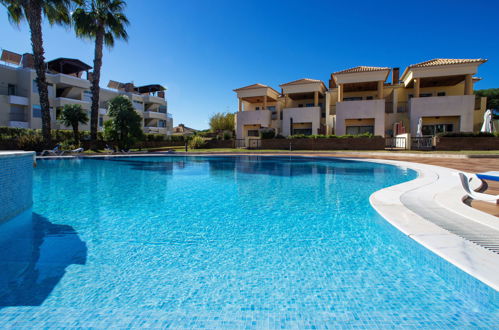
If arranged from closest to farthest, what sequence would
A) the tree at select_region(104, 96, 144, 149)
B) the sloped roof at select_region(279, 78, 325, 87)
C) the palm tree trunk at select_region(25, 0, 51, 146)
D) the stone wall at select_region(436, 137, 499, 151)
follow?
1. the palm tree trunk at select_region(25, 0, 51, 146)
2. the stone wall at select_region(436, 137, 499, 151)
3. the tree at select_region(104, 96, 144, 149)
4. the sloped roof at select_region(279, 78, 325, 87)

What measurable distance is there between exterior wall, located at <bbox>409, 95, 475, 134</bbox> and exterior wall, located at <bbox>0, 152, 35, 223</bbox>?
28.9 m

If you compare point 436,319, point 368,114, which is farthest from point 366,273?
point 368,114

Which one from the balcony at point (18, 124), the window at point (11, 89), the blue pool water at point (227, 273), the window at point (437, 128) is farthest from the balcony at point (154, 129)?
the blue pool water at point (227, 273)

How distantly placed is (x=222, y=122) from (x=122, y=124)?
22.0 metres

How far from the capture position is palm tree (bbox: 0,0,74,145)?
58.9 ft

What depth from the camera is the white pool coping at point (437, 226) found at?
8.29ft

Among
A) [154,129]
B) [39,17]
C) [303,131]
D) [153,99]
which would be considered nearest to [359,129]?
[303,131]

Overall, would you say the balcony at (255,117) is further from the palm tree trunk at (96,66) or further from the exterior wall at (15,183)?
the exterior wall at (15,183)

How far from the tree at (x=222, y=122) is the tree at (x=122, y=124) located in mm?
19873

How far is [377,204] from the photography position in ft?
16.8

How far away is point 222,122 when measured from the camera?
44.8 meters

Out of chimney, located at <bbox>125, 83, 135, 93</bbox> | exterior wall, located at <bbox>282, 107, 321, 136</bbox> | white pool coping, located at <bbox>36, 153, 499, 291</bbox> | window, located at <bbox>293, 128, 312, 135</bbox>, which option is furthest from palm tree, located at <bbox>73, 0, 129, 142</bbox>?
chimney, located at <bbox>125, 83, 135, 93</bbox>

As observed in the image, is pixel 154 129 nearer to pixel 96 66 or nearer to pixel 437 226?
pixel 96 66

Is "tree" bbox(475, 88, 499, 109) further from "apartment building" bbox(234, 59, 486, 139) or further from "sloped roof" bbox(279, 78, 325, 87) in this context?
"sloped roof" bbox(279, 78, 325, 87)
